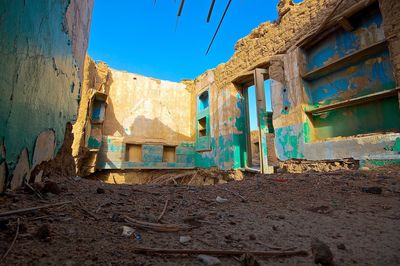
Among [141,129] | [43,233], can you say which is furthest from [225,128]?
[43,233]

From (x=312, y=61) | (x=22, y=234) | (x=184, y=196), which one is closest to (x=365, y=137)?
(x=312, y=61)

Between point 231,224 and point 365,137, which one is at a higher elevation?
point 365,137

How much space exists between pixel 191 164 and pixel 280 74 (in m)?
6.53

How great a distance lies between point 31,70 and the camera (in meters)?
1.54

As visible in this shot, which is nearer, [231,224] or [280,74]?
[231,224]

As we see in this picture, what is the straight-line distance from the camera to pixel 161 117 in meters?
11.2

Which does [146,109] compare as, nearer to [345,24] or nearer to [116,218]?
[345,24]

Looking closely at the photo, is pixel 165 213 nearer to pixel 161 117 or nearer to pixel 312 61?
pixel 312 61

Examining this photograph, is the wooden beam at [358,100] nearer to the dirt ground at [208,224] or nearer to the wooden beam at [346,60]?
the wooden beam at [346,60]

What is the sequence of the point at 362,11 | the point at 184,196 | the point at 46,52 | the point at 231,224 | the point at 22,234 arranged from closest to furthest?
the point at 22,234 < the point at 231,224 < the point at 46,52 < the point at 184,196 < the point at 362,11

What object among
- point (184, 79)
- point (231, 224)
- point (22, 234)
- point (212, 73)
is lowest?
point (231, 224)

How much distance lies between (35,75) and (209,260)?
6.12ft

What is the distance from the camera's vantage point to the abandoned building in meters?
1.56

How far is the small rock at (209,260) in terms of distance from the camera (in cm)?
96
